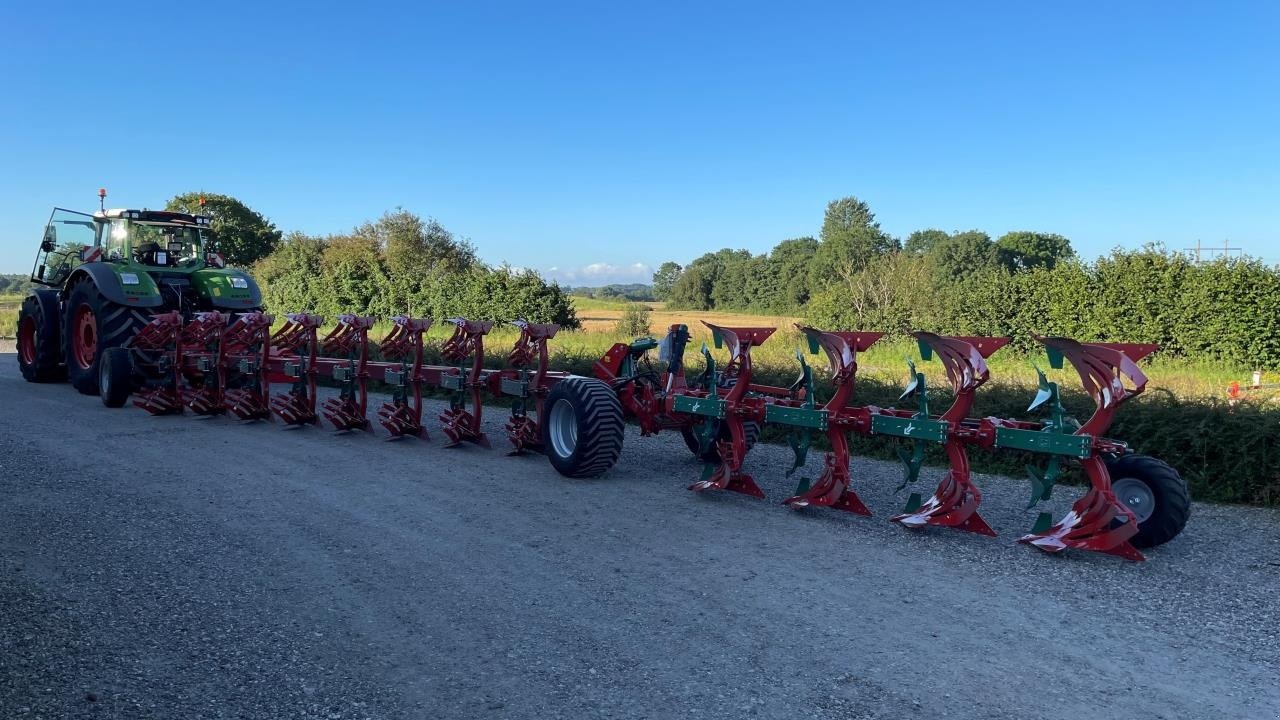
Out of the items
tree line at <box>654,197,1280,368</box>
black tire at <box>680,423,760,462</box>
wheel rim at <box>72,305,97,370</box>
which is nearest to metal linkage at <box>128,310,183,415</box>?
wheel rim at <box>72,305,97,370</box>

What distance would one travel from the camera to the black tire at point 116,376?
1100 centimetres

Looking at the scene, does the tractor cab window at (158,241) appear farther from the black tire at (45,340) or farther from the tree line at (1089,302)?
the tree line at (1089,302)

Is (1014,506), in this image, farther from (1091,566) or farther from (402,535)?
(402,535)

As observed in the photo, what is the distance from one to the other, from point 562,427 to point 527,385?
746 mm

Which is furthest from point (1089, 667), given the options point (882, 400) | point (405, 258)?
point (405, 258)

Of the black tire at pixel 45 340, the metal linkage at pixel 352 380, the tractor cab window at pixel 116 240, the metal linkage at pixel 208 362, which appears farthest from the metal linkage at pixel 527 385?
the black tire at pixel 45 340

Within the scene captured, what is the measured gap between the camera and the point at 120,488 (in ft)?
21.5

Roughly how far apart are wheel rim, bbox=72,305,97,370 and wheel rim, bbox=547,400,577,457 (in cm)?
894

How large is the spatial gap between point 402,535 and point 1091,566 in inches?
157

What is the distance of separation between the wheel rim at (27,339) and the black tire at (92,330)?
1803 millimetres

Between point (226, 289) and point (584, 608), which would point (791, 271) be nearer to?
point (226, 289)

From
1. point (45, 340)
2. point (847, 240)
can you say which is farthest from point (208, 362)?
point (847, 240)

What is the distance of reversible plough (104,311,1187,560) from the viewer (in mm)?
5195

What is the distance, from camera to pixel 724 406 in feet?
22.0
